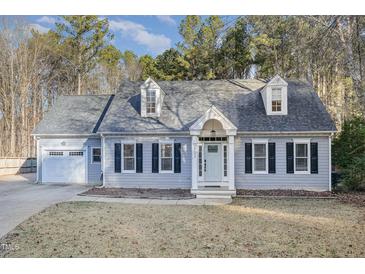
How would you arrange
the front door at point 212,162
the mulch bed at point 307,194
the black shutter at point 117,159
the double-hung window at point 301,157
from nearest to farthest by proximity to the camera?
1. the mulch bed at point 307,194
2. the double-hung window at point 301,157
3. the front door at point 212,162
4. the black shutter at point 117,159

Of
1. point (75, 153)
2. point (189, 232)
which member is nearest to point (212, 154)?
point (189, 232)

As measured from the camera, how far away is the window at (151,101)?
50.1ft

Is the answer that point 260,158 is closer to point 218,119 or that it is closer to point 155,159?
point 218,119

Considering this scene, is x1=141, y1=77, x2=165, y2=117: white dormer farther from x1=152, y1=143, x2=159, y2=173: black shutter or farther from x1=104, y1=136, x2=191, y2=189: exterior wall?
x1=152, y1=143, x2=159, y2=173: black shutter

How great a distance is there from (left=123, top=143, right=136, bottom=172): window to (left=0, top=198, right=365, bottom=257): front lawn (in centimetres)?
414

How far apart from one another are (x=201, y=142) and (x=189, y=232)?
7.18 metres

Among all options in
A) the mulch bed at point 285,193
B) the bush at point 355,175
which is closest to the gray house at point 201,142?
the mulch bed at point 285,193

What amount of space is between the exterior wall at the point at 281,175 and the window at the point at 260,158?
28cm

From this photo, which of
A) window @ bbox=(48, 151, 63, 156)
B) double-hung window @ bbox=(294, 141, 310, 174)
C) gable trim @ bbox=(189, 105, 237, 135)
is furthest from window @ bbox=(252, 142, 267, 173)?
window @ bbox=(48, 151, 63, 156)

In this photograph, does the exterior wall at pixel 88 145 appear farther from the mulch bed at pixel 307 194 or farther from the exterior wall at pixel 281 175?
the mulch bed at pixel 307 194

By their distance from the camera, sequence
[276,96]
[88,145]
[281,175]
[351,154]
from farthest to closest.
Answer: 1. [88,145]
2. [276,96]
3. [351,154]
4. [281,175]

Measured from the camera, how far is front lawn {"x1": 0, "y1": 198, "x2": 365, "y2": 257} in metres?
5.97

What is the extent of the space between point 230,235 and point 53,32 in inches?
1077

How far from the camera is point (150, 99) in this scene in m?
15.3
